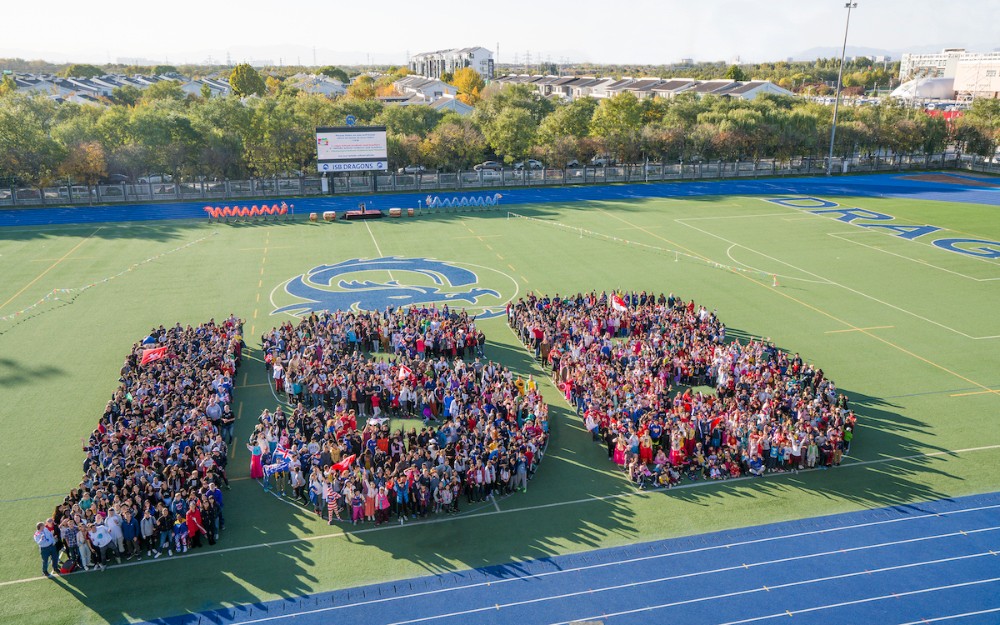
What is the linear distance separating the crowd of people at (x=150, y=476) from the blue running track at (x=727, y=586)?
2617 mm

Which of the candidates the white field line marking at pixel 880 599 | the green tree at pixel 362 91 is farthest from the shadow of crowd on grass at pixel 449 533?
the green tree at pixel 362 91

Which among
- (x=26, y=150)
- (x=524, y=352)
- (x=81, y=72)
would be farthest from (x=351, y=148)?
(x=81, y=72)

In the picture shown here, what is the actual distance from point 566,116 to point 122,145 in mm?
42953

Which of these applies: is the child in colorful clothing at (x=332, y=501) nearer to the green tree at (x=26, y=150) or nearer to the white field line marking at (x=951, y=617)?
the white field line marking at (x=951, y=617)

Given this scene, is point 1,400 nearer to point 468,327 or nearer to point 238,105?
point 468,327

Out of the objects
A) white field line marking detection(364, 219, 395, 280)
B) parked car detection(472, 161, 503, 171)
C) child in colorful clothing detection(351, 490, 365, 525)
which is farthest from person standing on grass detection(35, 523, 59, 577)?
parked car detection(472, 161, 503, 171)

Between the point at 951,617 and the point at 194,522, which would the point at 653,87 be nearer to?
the point at 951,617

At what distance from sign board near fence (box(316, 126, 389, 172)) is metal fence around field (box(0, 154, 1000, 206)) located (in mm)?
3973

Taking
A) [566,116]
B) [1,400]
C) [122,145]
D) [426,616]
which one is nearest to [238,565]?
[426,616]

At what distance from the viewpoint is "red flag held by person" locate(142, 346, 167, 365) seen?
2528 cm

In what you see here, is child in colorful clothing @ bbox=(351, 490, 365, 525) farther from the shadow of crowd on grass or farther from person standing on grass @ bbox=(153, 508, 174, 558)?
person standing on grass @ bbox=(153, 508, 174, 558)

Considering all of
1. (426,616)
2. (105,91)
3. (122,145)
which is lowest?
(426,616)

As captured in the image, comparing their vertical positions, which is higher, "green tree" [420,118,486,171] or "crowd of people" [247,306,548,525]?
"green tree" [420,118,486,171]

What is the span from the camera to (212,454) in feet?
63.5
